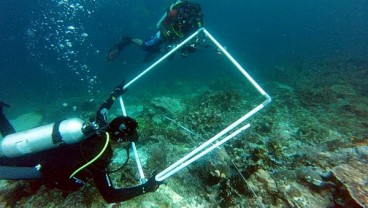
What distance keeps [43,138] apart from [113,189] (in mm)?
1272

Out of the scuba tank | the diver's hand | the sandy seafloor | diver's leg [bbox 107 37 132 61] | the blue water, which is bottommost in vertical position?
the sandy seafloor

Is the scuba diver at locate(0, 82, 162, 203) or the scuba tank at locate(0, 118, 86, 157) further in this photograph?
the scuba tank at locate(0, 118, 86, 157)

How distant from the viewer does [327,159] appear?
16.2 ft

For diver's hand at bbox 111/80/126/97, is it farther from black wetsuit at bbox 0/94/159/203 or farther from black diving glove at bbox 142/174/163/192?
black diving glove at bbox 142/174/163/192

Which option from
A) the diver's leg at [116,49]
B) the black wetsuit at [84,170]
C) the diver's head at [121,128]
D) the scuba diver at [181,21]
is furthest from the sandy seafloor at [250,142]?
the diver's leg at [116,49]

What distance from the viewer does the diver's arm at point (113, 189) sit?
3.07 meters

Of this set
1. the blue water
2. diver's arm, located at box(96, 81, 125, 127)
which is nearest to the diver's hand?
diver's arm, located at box(96, 81, 125, 127)

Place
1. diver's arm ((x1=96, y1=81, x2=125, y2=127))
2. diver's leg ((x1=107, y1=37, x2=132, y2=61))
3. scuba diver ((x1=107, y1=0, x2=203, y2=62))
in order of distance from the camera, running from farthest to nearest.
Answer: diver's leg ((x1=107, y1=37, x2=132, y2=61)) → scuba diver ((x1=107, y1=0, x2=203, y2=62)) → diver's arm ((x1=96, y1=81, x2=125, y2=127))

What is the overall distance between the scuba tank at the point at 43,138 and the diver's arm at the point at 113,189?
1.92 ft

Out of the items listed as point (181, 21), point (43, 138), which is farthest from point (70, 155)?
point (181, 21)

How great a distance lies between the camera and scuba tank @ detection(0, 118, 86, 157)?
10.5ft

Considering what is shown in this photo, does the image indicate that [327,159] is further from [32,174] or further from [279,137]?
[32,174]

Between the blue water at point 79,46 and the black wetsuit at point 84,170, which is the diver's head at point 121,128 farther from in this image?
the blue water at point 79,46

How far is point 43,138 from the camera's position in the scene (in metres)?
3.33
